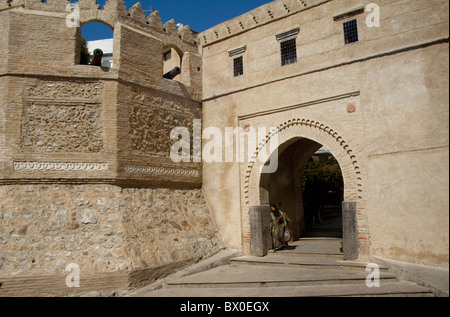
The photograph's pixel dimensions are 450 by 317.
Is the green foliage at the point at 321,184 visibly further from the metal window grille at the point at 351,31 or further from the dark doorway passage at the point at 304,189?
the metal window grille at the point at 351,31

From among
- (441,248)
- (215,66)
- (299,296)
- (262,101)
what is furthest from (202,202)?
(441,248)

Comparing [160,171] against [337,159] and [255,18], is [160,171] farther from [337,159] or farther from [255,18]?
[255,18]

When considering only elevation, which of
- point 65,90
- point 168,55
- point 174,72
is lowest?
point 65,90

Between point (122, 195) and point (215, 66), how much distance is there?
4488 mm

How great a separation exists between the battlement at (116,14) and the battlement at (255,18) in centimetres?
73

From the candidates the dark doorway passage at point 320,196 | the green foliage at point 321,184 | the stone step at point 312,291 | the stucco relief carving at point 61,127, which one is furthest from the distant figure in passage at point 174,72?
the stone step at point 312,291

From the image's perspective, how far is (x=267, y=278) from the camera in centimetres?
741

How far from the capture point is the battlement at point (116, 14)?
28.6 feet

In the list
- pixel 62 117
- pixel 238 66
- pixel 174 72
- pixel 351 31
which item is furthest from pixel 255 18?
pixel 62 117

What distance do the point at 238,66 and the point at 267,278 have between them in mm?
5625

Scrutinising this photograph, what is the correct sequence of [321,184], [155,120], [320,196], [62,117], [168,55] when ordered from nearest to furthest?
[62,117]
[155,120]
[168,55]
[320,196]
[321,184]

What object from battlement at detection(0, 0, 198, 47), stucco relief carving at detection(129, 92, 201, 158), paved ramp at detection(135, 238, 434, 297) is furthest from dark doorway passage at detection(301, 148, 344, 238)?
battlement at detection(0, 0, 198, 47)

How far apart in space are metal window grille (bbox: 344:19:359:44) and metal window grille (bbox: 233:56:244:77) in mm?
2781
